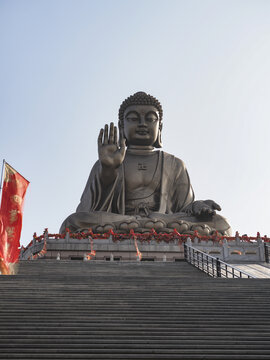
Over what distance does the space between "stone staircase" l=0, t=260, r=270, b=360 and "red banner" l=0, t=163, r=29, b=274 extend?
834mm

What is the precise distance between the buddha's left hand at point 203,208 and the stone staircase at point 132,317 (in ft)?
23.5

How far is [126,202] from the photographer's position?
1616 cm

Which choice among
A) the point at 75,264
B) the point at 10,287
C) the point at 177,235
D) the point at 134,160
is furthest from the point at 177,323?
the point at 134,160

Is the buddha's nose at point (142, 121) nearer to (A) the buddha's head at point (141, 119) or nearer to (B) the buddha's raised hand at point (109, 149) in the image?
(A) the buddha's head at point (141, 119)

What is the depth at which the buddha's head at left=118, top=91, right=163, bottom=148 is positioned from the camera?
17.2m

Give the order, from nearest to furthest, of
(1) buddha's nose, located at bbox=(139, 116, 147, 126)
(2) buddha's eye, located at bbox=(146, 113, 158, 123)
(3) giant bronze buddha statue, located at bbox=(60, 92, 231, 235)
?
(3) giant bronze buddha statue, located at bbox=(60, 92, 231, 235)
(1) buddha's nose, located at bbox=(139, 116, 147, 126)
(2) buddha's eye, located at bbox=(146, 113, 158, 123)

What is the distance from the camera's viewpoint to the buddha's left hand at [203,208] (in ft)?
47.3

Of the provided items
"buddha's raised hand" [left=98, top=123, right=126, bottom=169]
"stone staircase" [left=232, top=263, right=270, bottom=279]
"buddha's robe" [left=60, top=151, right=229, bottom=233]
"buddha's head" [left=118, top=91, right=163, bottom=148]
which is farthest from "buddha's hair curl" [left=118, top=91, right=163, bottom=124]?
"stone staircase" [left=232, top=263, right=270, bottom=279]

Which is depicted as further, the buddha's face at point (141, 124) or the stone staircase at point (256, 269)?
the buddha's face at point (141, 124)

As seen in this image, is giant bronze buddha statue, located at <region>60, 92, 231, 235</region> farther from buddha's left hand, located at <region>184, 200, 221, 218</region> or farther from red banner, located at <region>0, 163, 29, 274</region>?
red banner, located at <region>0, 163, 29, 274</region>

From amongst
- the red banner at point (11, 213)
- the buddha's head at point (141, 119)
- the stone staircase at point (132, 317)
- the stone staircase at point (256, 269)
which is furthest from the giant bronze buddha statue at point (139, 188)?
the stone staircase at point (132, 317)

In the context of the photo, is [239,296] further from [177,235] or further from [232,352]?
[177,235]

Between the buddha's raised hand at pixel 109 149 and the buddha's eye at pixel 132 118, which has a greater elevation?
the buddha's eye at pixel 132 118

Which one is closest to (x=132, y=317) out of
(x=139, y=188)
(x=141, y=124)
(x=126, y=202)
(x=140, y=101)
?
(x=126, y=202)
